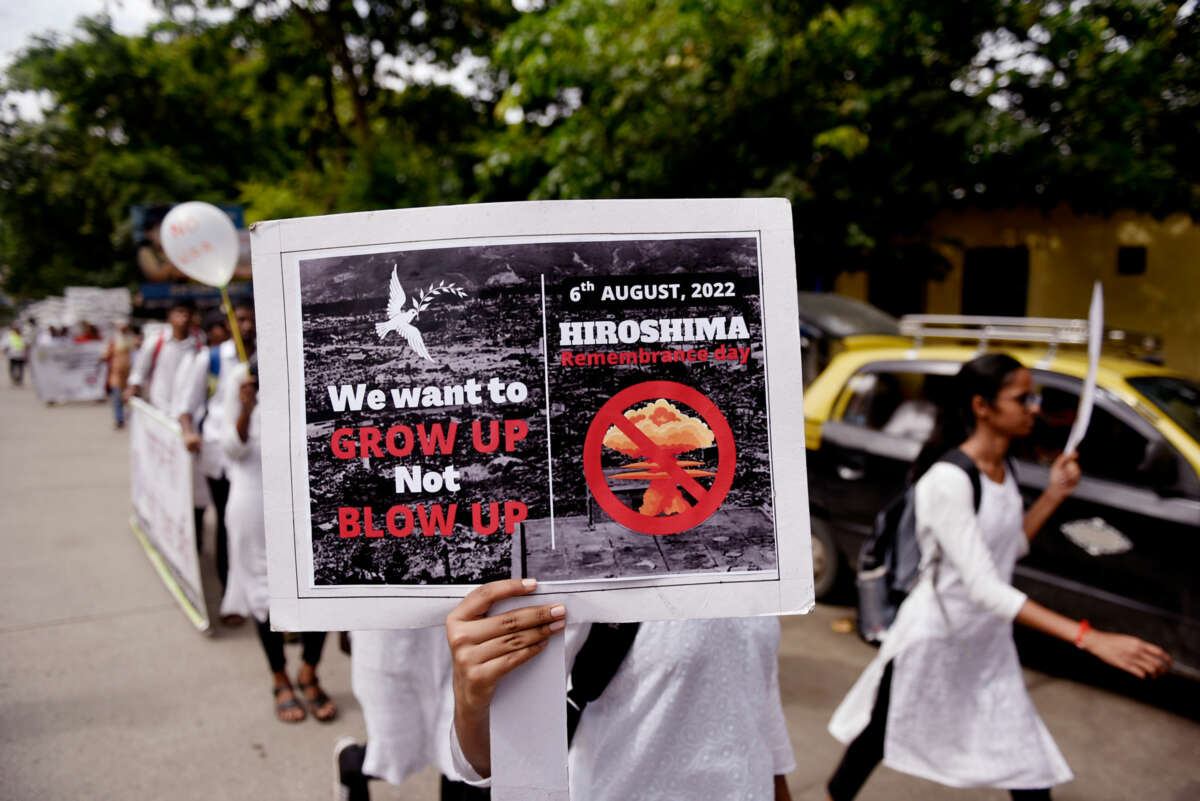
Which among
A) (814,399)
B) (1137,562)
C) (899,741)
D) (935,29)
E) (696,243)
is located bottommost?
(899,741)

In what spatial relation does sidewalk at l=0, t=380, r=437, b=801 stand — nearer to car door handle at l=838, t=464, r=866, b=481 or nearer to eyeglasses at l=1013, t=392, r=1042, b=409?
eyeglasses at l=1013, t=392, r=1042, b=409

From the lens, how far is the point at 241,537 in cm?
388

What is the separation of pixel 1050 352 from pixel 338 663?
4.27 m

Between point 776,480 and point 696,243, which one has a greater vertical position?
point 696,243

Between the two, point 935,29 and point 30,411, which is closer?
point 935,29

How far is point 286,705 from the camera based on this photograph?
3805 millimetres

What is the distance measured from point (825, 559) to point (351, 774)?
137 inches

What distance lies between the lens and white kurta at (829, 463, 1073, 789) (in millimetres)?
2396

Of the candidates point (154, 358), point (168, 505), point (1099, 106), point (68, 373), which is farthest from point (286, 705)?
point (68, 373)

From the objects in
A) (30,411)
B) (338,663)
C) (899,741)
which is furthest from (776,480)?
(30,411)

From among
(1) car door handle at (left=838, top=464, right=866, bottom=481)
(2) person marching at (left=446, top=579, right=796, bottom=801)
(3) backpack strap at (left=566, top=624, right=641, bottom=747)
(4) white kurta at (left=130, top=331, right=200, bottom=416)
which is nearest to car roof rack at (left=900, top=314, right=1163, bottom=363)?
(1) car door handle at (left=838, top=464, right=866, bottom=481)

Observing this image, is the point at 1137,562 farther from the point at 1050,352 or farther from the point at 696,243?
the point at 696,243

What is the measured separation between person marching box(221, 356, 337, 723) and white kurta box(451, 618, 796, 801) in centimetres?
268

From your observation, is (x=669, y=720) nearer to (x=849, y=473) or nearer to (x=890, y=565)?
(x=890, y=565)
